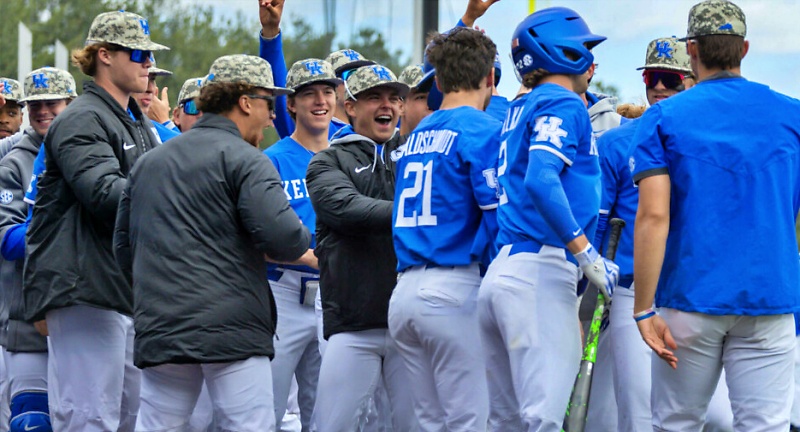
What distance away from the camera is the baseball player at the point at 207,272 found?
4957 millimetres

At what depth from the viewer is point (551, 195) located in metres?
4.68

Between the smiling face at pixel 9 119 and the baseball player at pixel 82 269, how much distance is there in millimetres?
3573

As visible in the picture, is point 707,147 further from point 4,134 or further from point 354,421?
point 4,134

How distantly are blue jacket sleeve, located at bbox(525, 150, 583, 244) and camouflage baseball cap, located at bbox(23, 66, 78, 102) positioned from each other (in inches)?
155

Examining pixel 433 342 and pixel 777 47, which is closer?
pixel 433 342

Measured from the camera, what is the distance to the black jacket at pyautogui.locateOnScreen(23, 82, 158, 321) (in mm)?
5633

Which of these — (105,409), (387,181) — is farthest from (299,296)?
(105,409)

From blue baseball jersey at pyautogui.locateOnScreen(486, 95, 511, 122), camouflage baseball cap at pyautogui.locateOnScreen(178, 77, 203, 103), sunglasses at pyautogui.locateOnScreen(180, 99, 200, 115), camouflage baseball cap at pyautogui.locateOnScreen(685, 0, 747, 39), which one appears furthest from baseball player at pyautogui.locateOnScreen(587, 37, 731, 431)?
camouflage baseball cap at pyautogui.locateOnScreen(178, 77, 203, 103)

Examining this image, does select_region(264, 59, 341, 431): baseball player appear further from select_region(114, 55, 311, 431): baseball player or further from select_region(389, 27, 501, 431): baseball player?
select_region(114, 55, 311, 431): baseball player

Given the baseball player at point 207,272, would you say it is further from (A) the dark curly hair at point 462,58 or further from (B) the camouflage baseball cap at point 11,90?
(B) the camouflage baseball cap at point 11,90

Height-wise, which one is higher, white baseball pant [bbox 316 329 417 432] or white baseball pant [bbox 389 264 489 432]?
white baseball pant [bbox 389 264 489 432]

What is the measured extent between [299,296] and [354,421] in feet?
3.12

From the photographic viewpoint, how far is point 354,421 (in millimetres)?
6113

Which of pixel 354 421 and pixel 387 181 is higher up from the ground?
pixel 387 181
